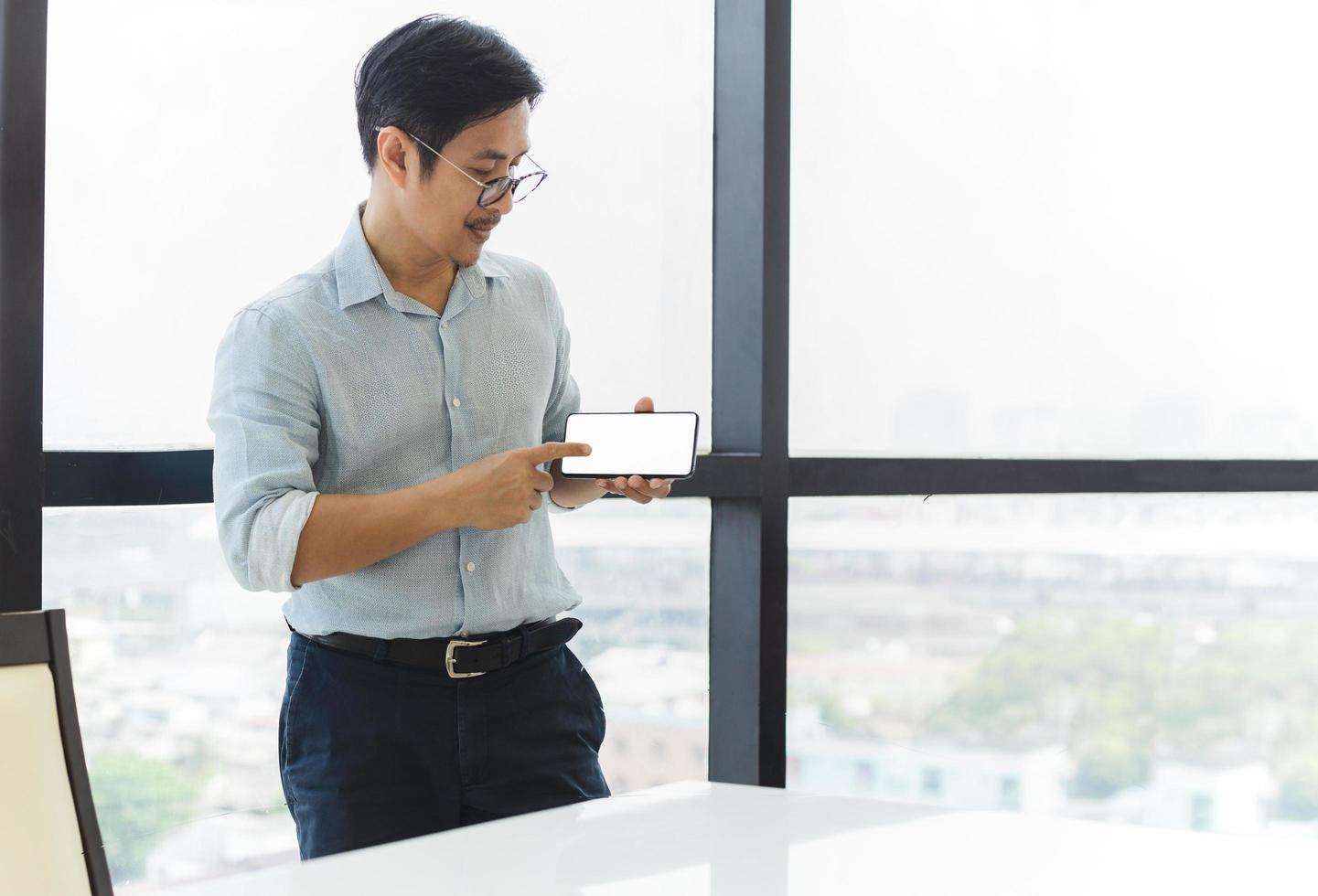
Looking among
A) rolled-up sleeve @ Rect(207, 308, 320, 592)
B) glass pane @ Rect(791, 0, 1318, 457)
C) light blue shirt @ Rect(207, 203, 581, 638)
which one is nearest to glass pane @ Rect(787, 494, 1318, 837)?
glass pane @ Rect(791, 0, 1318, 457)

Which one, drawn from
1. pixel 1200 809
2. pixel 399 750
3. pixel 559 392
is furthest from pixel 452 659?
pixel 1200 809

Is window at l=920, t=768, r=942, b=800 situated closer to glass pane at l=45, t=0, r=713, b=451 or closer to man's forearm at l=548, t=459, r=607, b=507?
glass pane at l=45, t=0, r=713, b=451

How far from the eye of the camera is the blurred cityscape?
1.79 metres

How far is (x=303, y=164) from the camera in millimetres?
1927

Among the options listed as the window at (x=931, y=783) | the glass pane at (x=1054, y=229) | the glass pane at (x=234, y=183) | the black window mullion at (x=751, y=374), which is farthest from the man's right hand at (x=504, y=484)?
the window at (x=931, y=783)

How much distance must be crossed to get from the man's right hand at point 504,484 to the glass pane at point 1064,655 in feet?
3.73

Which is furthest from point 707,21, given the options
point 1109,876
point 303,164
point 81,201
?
point 1109,876

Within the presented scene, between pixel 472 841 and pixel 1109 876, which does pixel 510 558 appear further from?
pixel 1109 876

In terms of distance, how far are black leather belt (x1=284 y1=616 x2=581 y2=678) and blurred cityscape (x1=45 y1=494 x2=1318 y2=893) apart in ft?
0.89

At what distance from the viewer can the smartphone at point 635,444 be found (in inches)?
62.6

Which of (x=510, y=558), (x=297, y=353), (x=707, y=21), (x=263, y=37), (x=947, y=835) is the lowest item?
(x=947, y=835)

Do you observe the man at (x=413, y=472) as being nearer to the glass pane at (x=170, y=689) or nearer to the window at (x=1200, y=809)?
the glass pane at (x=170, y=689)

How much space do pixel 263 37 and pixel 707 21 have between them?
975 mm

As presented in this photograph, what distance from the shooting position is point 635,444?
64.0 inches
